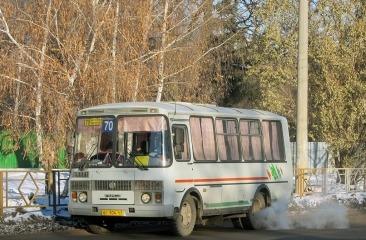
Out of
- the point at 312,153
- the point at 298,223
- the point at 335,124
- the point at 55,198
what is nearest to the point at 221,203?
the point at 298,223

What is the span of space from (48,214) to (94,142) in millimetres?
3180

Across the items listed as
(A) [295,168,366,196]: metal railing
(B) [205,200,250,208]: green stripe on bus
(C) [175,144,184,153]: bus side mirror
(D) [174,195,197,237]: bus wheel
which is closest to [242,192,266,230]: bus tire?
(B) [205,200,250,208]: green stripe on bus

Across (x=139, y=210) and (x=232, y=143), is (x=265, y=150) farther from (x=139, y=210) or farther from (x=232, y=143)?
(x=139, y=210)

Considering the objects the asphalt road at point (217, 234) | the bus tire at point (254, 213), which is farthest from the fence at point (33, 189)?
the bus tire at point (254, 213)

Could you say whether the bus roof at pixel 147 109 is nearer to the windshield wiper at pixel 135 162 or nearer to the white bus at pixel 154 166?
the white bus at pixel 154 166

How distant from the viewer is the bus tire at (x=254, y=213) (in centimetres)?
1713

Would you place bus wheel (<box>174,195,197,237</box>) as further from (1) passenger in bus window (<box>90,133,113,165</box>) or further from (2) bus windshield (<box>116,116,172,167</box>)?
(1) passenger in bus window (<box>90,133,113,165</box>)

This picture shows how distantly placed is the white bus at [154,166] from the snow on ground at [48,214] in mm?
1234

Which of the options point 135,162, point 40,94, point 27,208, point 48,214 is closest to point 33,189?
point 27,208

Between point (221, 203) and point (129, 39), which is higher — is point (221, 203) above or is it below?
below

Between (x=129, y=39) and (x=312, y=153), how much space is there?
17.4 metres

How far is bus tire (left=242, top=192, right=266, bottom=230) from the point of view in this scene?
17130 millimetres

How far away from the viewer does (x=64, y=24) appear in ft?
72.0

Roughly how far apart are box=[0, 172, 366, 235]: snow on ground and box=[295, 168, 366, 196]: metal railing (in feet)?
10.9
